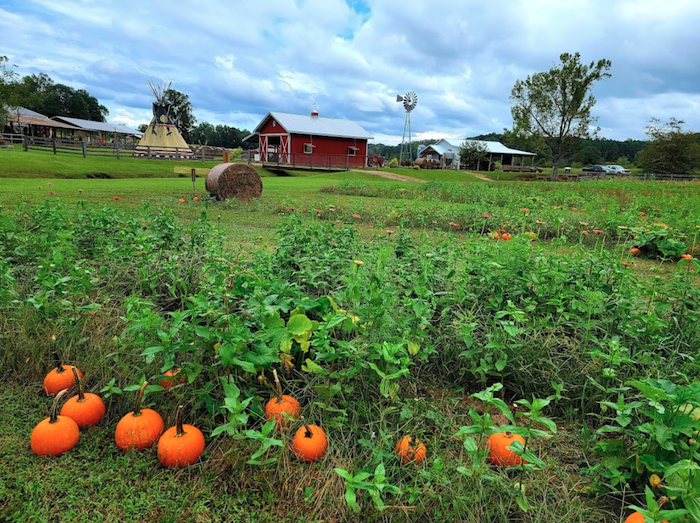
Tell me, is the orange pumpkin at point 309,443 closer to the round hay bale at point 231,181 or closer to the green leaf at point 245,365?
the green leaf at point 245,365

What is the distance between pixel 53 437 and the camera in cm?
199

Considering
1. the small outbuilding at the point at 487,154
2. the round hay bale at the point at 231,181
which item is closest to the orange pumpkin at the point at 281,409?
the round hay bale at the point at 231,181

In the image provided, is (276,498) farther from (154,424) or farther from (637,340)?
(637,340)

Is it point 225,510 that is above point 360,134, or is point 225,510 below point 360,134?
below

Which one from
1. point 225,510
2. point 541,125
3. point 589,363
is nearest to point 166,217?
point 225,510

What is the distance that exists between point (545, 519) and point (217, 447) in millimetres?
1394

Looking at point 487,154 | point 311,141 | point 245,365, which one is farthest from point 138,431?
point 487,154

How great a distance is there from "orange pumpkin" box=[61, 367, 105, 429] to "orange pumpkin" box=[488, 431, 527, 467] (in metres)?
1.88

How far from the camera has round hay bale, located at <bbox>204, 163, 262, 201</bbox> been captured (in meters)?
11.2

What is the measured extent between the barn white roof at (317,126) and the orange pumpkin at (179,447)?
3616 cm

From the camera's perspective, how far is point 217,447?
203 centimetres

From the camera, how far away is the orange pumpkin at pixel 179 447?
6.31 ft

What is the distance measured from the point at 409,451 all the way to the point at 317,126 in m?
39.4

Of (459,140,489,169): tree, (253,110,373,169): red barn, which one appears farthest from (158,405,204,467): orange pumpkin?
(459,140,489,169): tree
